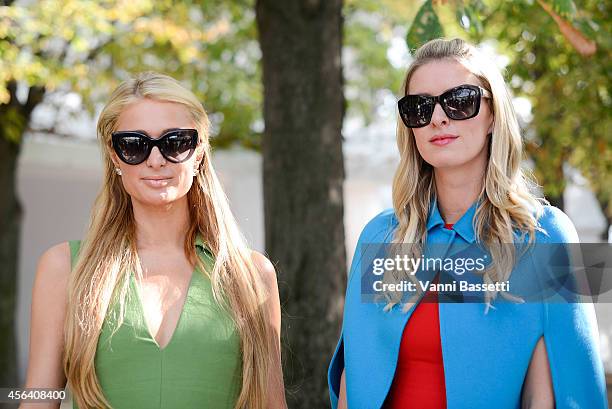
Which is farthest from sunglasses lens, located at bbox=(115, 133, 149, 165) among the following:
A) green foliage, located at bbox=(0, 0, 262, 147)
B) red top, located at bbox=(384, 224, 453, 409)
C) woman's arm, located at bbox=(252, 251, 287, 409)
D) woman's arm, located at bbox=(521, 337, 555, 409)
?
green foliage, located at bbox=(0, 0, 262, 147)

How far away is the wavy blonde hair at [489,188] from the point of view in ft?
9.05

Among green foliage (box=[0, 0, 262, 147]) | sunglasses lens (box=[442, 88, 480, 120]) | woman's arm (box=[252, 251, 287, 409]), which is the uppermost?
green foliage (box=[0, 0, 262, 147])

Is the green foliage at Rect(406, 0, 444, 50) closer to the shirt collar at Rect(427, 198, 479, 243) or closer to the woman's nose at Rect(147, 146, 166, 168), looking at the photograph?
the shirt collar at Rect(427, 198, 479, 243)

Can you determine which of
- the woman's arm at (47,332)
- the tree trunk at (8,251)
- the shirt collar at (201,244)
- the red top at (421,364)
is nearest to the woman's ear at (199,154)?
the shirt collar at (201,244)

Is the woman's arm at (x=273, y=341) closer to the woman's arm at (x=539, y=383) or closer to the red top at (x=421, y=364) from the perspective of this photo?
the red top at (x=421, y=364)

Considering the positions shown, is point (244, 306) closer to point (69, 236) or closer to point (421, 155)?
point (421, 155)

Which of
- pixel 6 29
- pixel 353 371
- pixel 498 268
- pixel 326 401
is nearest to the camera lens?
pixel 498 268

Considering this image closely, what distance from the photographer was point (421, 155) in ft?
9.91

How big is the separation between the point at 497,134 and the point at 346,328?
827 mm

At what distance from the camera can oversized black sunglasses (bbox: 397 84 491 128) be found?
286 centimetres

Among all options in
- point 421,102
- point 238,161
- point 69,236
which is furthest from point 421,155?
point 69,236

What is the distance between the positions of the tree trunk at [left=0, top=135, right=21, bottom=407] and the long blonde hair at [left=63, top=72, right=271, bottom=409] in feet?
26.5

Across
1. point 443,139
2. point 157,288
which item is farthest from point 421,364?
point 157,288

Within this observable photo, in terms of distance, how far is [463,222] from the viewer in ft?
9.45
